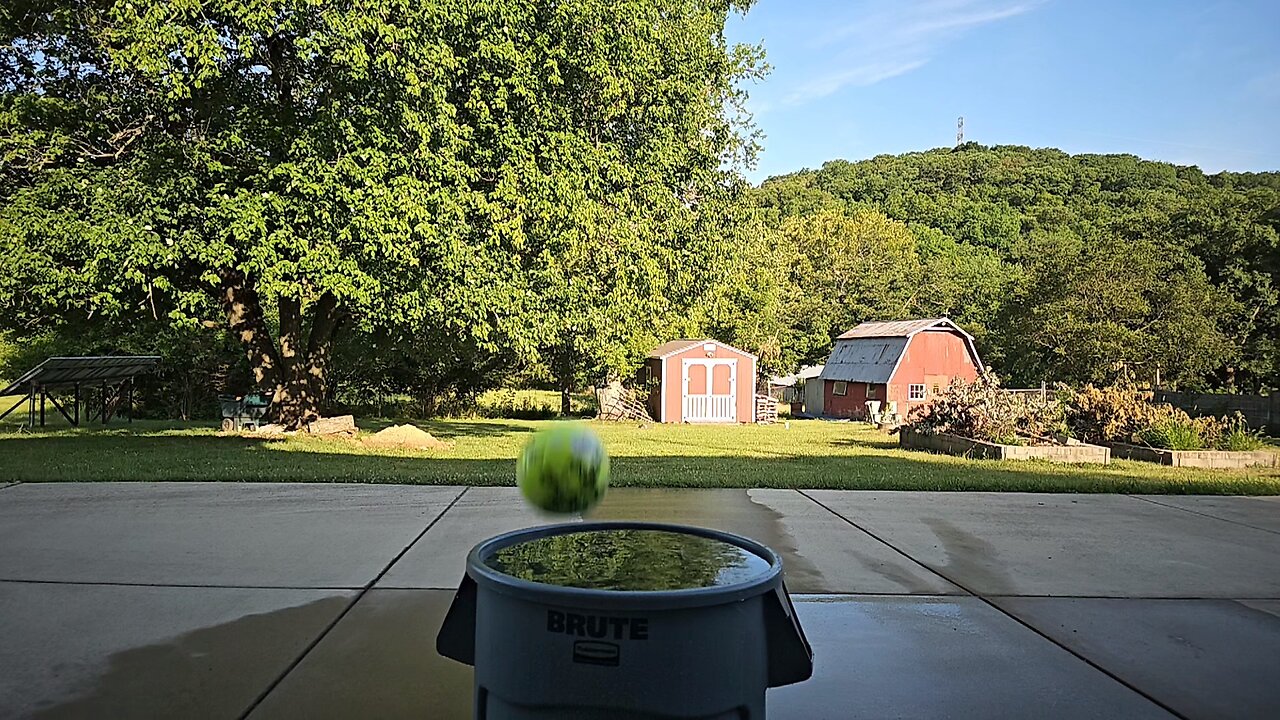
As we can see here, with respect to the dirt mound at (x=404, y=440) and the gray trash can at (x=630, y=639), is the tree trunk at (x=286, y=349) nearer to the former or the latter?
the dirt mound at (x=404, y=440)

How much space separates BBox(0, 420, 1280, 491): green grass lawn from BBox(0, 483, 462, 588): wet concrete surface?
1.05 meters

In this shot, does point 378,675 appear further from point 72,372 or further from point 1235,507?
point 72,372

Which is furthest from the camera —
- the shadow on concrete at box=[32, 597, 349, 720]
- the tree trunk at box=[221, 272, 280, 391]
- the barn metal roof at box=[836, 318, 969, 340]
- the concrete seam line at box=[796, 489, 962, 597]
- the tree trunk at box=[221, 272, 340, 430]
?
the barn metal roof at box=[836, 318, 969, 340]

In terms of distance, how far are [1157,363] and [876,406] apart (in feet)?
34.3

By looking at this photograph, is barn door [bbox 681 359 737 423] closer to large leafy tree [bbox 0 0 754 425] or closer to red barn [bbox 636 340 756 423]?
red barn [bbox 636 340 756 423]

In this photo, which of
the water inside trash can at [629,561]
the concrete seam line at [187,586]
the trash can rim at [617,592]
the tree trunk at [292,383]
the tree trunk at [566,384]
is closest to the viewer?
the trash can rim at [617,592]

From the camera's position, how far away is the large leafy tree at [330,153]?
12273 millimetres

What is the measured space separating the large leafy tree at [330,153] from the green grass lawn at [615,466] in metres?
2.20

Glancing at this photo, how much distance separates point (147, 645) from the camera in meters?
3.94

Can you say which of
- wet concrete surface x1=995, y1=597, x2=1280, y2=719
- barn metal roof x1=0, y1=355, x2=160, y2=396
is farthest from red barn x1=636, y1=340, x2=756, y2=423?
wet concrete surface x1=995, y1=597, x2=1280, y2=719

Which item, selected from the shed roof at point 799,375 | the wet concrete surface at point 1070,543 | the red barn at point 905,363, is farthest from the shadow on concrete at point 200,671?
the shed roof at point 799,375

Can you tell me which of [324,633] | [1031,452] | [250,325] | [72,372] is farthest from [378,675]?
[72,372]

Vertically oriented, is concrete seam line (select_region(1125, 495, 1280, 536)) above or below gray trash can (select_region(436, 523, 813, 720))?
below

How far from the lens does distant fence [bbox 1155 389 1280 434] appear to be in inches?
864
